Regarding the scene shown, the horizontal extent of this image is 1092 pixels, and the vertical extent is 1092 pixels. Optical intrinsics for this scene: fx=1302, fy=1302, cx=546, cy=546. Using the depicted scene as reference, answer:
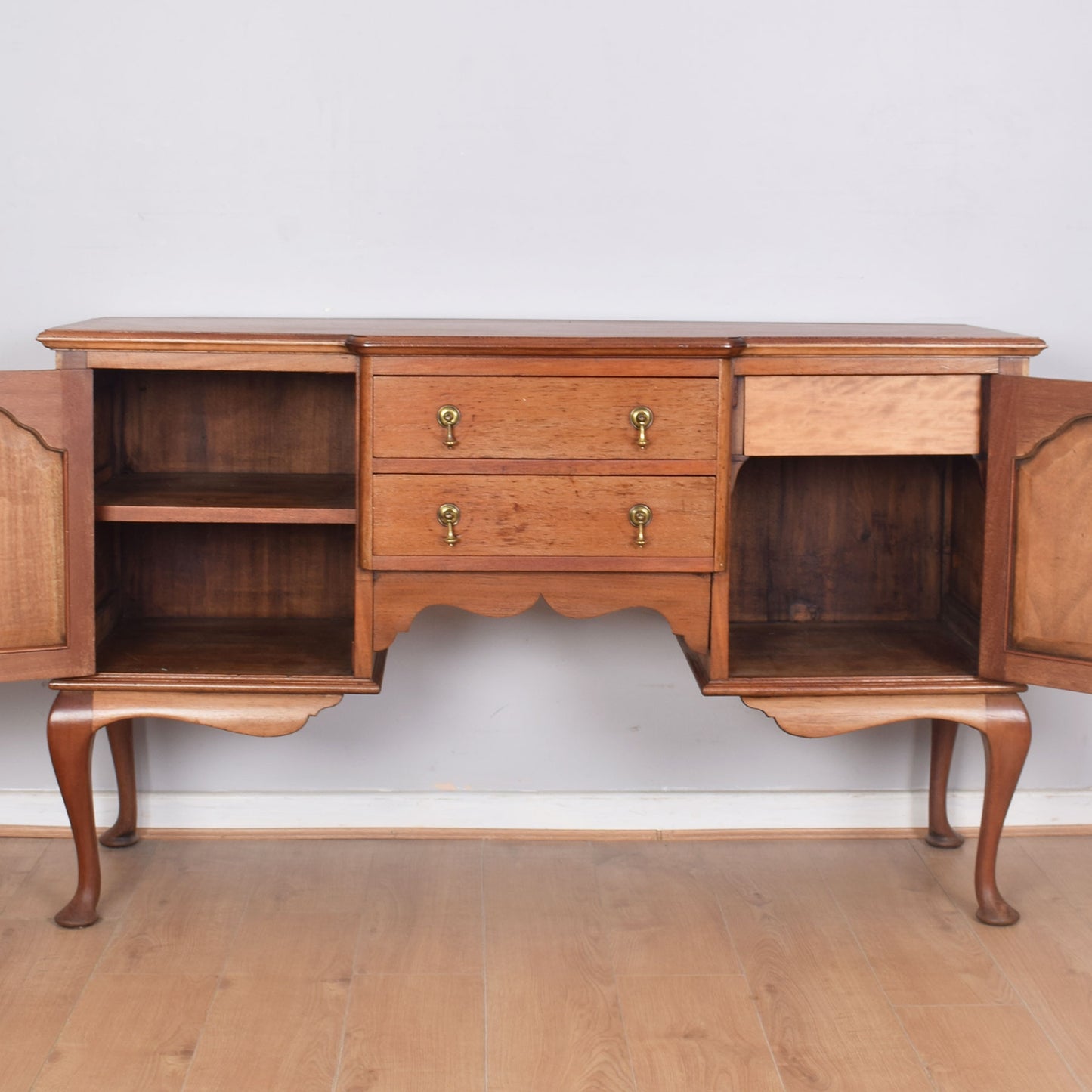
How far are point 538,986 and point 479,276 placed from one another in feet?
4.42

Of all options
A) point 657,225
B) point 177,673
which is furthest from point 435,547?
point 657,225

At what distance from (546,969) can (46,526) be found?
113cm

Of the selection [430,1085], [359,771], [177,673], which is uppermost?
[177,673]

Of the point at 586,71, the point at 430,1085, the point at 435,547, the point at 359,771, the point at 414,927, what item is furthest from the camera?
the point at 359,771

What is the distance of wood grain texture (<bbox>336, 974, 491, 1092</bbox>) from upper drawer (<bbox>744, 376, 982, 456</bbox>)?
3.39ft

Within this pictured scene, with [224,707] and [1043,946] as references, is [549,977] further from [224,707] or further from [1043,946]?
[1043,946]

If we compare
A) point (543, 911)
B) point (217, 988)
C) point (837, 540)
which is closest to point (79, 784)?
point (217, 988)

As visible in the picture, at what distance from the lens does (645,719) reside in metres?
2.78

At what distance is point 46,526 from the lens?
2.19 metres

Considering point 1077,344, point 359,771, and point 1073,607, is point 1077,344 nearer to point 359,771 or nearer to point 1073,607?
point 1073,607

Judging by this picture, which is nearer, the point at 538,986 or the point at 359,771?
the point at 538,986

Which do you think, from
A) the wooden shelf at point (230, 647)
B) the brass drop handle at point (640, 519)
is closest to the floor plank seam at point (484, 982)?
the wooden shelf at point (230, 647)

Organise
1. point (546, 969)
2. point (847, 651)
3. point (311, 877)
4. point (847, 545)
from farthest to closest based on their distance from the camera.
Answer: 1. point (847, 545)
2. point (311, 877)
3. point (847, 651)
4. point (546, 969)

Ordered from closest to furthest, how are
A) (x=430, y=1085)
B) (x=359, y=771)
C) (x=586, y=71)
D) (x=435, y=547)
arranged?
(x=430, y=1085)
(x=435, y=547)
(x=586, y=71)
(x=359, y=771)
